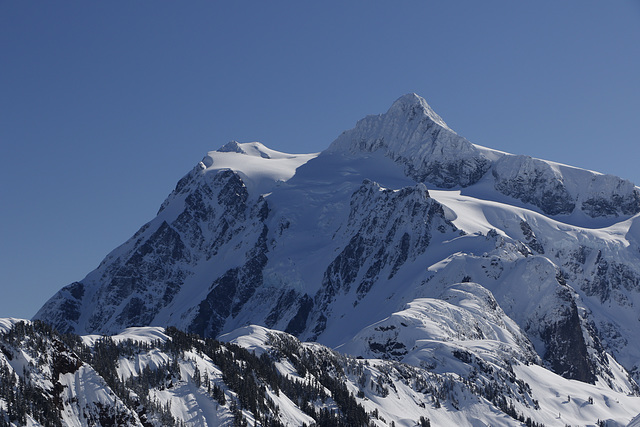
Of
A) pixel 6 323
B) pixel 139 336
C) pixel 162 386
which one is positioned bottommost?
pixel 162 386

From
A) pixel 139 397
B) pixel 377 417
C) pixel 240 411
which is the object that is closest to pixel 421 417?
pixel 377 417

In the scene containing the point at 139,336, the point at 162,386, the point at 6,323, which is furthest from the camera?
the point at 139,336

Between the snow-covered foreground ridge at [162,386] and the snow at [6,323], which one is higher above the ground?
the snow at [6,323]

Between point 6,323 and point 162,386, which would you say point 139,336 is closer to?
point 162,386

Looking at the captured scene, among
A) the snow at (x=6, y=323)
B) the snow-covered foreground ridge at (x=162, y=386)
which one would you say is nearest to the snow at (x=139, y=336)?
the snow-covered foreground ridge at (x=162, y=386)

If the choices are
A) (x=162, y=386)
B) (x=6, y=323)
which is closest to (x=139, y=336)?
(x=162, y=386)

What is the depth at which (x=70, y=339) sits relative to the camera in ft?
529

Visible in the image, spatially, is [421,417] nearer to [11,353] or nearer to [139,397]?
[139,397]

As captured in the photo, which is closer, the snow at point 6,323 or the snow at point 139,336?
the snow at point 6,323

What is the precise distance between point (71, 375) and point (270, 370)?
4931 centimetres

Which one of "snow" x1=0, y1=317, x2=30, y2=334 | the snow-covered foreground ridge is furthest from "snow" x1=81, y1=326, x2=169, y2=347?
"snow" x1=0, y1=317, x2=30, y2=334

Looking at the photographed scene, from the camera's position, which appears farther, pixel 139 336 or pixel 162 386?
pixel 139 336

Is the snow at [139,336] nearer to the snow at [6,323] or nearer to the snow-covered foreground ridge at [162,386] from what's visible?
the snow-covered foreground ridge at [162,386]

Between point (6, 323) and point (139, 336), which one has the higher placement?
point (6, 323)
